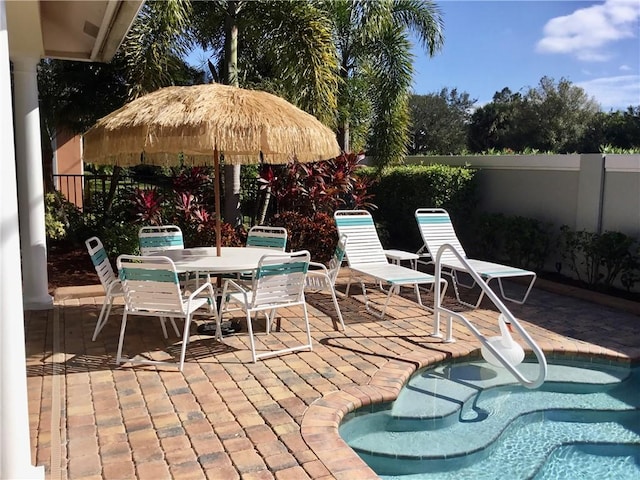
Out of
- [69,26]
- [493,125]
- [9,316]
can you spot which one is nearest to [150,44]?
[69,26]

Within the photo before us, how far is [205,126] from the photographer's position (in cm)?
478

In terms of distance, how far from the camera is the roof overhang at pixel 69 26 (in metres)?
5.00

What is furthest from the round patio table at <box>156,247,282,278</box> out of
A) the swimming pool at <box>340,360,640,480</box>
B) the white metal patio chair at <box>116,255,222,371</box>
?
the swimming pool at <box>340,360,640,480</box>

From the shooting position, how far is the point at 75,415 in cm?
392

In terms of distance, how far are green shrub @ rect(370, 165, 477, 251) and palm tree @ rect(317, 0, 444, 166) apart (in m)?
0.67

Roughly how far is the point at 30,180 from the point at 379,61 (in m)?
8.22

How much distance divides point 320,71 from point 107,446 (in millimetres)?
6805

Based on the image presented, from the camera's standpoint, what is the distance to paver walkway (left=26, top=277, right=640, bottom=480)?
3.33 meters

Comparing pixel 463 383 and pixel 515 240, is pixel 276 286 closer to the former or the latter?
pixel 463 383

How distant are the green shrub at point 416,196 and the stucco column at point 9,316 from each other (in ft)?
27.8

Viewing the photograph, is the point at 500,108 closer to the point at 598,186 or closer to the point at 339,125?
the point at 339,125

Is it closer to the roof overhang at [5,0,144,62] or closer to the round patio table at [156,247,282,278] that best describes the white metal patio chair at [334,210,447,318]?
the round patio table at [156,247,282,278]

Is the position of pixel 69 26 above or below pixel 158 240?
above

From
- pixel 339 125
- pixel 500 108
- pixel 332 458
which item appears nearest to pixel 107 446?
pixel 332 458
